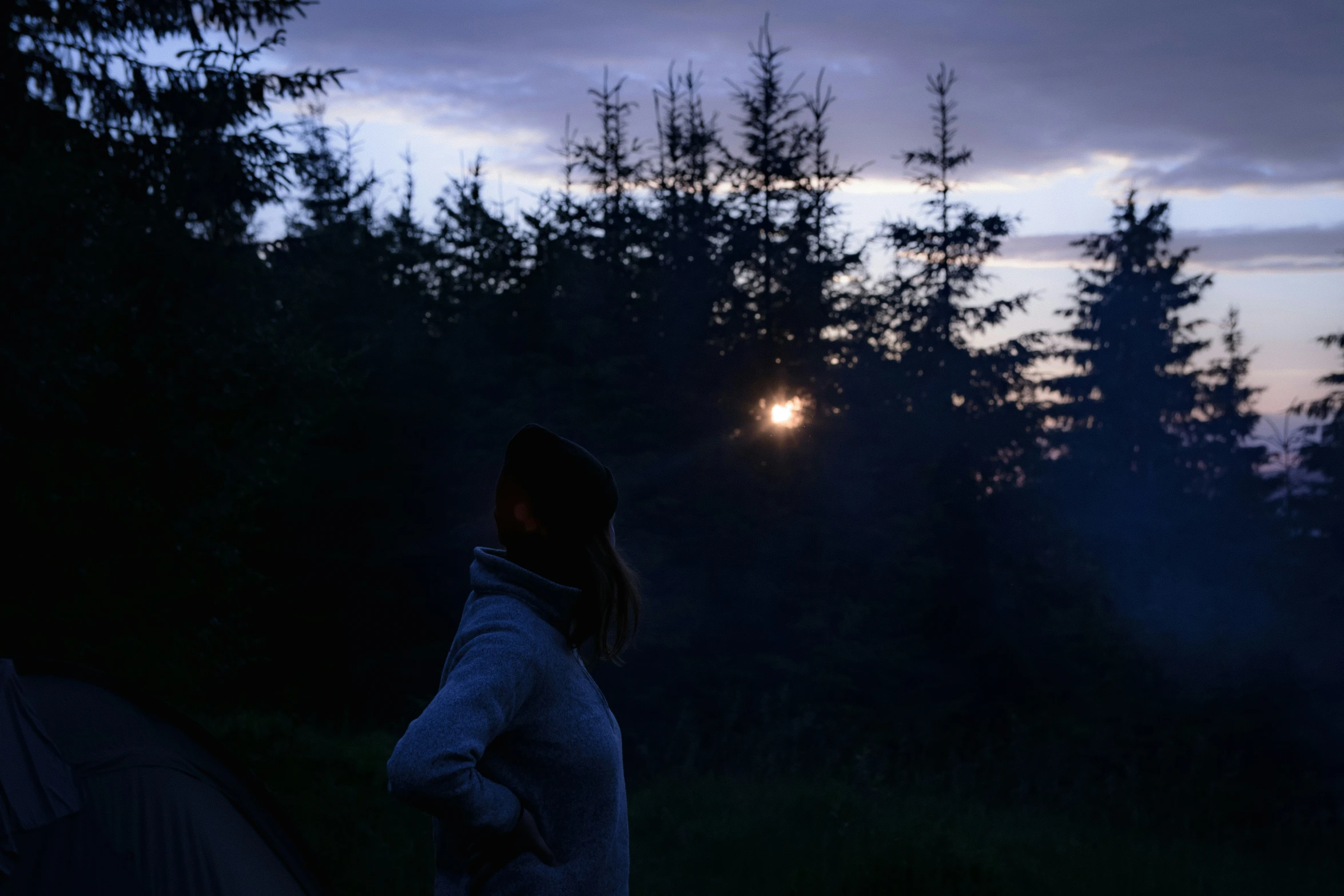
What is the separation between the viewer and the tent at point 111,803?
11.9 feet

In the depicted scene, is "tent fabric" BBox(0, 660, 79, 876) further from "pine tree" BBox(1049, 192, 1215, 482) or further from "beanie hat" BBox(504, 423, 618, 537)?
"pine tree" BBox(1049, 192, 1215, 482)

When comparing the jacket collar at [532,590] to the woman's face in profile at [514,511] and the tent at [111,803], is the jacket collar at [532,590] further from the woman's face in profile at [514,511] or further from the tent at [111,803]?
the tent at [111,803]

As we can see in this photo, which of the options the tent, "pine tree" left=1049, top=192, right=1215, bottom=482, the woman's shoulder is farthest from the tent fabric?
"pine tree" left=1049, top=192, right=1215, bottom=482

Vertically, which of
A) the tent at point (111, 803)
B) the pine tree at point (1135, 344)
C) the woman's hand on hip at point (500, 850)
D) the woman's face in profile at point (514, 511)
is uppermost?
the pine tree at point (1135, 344)

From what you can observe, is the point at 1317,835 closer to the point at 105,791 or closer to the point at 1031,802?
the point at 1031,802

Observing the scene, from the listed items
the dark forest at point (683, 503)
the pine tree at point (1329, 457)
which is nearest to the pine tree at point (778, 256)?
the dark forest at point (683, 503)

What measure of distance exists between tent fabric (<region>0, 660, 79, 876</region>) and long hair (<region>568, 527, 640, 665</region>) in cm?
258

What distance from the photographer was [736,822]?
7.24m

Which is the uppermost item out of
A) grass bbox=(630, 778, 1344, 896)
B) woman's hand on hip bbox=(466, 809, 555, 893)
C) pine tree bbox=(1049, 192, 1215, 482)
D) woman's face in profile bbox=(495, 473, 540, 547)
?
pine tree bbox=(1049, 192, 1215, 482)

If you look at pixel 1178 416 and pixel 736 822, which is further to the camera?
pixel 1178 416

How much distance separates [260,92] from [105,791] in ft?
31.8

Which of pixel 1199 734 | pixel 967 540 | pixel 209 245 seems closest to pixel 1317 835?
pixel 1199 734

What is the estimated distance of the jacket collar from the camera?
223 centimetres

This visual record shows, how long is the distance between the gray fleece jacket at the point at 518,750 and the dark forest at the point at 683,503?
4418 mm
